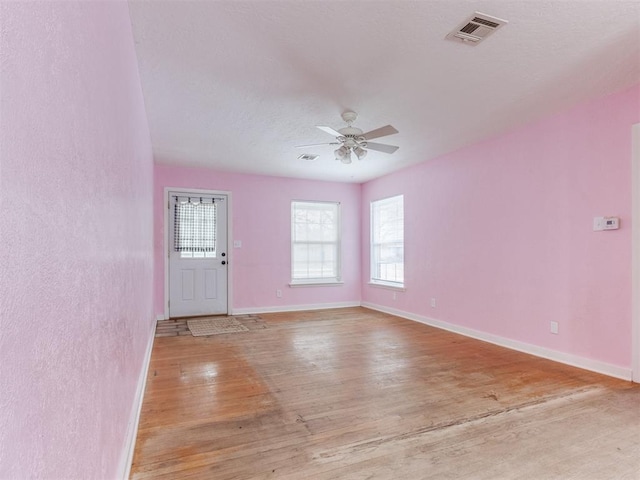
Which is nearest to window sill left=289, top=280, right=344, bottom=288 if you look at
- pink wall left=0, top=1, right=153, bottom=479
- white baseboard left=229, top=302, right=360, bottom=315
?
white baseboard left=229, top=302, right=360, bottom=315

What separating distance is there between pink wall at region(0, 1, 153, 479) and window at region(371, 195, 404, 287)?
16.7 feet

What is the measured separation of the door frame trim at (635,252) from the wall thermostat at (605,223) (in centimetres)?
11

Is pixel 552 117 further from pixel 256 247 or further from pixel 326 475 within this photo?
pixel 256 247

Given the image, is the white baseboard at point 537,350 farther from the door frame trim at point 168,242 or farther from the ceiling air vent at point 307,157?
the door frame trim at point 168,242

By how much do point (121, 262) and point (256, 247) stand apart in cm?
453

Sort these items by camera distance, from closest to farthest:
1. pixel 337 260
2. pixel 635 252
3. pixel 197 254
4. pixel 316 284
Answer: pixel 635 252 → pixel 197 254 → pixel 316 284 → pixel 337 260

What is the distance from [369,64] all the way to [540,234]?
2.53 m

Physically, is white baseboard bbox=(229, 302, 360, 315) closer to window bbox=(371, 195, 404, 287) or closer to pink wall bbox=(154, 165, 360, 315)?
pink wall bbox=(154, 165, 360, 315)

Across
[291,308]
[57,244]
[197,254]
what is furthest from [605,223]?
[197,254]

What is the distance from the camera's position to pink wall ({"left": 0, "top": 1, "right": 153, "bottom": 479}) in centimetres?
53

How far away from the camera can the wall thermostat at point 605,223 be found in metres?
3.06

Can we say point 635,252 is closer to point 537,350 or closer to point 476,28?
point 537,350

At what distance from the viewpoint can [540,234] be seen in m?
3.71

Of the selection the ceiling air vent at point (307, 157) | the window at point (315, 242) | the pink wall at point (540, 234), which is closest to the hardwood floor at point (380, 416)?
the pink wall at point (540, 234)
